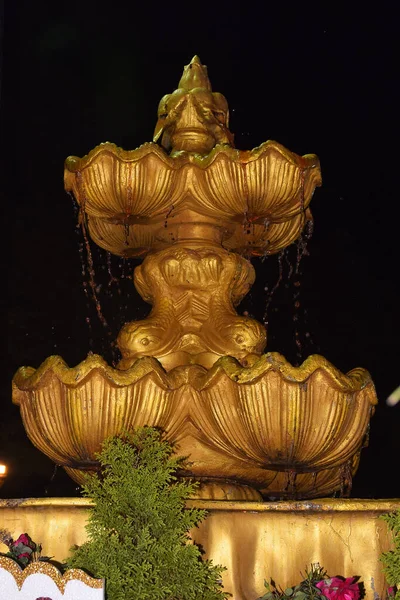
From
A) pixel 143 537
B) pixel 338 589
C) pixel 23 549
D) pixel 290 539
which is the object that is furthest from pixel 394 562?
pixel 23 549

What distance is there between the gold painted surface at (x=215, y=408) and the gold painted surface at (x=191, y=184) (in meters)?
1.06

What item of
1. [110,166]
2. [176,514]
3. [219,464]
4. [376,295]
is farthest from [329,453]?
[376,295]

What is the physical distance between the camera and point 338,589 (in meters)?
3.27

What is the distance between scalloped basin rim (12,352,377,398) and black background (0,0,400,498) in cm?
544

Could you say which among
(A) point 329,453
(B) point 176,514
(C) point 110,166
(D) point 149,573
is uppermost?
(C) point 110,166

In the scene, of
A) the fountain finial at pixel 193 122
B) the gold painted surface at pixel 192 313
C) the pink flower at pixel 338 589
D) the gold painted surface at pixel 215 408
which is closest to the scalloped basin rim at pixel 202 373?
the gold painted surface at pixel 215 408

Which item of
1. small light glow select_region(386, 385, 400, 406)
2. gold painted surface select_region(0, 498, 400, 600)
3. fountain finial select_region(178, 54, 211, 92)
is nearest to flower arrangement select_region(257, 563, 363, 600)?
gold painted surface select_region(0, 498, 400, 600)

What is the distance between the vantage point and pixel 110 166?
499 cm

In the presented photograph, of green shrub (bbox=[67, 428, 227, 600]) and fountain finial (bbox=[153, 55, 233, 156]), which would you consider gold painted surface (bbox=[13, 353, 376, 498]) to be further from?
fountain finial (bbox=[153, 55, 233, 156])

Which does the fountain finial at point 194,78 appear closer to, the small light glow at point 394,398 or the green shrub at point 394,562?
the green shrub at point 394,562

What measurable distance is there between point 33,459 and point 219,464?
5.93 metres

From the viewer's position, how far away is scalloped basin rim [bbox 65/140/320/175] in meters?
4.97

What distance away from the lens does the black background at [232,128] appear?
33.1 ft

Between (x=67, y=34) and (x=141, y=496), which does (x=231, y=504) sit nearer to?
(x=141, y=496)
